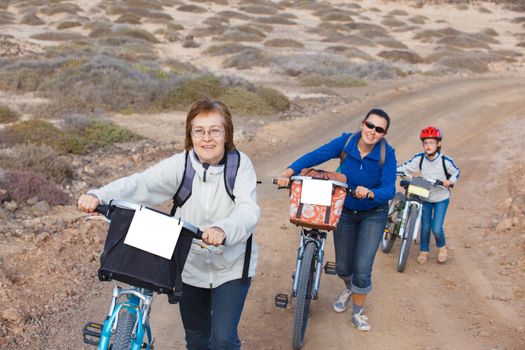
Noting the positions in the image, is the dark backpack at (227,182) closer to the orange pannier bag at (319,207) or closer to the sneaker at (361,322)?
the orange pannier bag at (319,207)

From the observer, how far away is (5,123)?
13844mm

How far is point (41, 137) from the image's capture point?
12.0 m

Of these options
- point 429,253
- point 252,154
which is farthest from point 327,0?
point 429,253

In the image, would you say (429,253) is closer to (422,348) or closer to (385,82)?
(422,348)

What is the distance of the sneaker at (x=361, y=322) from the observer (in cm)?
581

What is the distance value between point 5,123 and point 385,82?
49.2 ft

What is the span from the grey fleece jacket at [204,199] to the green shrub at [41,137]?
333 inches

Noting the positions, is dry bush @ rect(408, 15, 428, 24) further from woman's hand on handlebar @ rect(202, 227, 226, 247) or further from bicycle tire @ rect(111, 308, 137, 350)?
bicycle tire @ rect(111, 308, 137, 350)

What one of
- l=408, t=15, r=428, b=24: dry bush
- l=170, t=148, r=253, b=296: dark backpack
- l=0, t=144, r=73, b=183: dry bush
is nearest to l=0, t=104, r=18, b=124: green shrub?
l=0, t=144, r=73, b=183: dry bush

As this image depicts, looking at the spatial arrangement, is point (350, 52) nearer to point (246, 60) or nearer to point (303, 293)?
point (246, 60)

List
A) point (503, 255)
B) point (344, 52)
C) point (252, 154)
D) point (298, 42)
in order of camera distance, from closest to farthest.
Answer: point (503, 255) < point (252, 154) < point (344, 52) < point (298, 42)

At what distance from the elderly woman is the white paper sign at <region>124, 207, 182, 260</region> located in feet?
1.08

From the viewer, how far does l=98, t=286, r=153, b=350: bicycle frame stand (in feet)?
10.6

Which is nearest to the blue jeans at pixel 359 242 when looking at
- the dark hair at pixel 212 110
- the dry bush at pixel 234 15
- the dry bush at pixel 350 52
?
the dark hair at pixel 212 110
